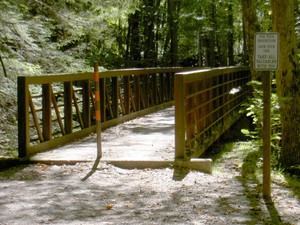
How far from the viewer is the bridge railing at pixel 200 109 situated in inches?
305

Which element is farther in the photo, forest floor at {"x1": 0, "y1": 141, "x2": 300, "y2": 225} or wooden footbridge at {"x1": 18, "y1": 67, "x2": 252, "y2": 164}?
wooden footbridge at {"x1": 18, "y1": 67, "x2": 252, "y2": 164}

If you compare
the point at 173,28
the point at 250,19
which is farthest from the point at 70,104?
the point at 173,28

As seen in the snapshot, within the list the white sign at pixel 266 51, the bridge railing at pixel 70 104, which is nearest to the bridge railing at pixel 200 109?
the white sign at pixel 266 51

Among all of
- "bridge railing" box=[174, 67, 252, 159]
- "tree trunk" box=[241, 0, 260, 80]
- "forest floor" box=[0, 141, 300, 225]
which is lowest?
"forest floor" box=[0, 141, 300, 225]

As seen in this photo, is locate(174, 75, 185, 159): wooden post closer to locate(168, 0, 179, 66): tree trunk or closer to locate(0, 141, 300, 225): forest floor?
locate(0, 141, 300, 225): forest floor

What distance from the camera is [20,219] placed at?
5172 millimetres

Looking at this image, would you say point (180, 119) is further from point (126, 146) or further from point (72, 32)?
point (72, 32)

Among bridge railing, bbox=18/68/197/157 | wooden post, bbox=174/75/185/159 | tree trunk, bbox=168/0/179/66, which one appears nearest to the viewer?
wooden post, bbox=174/75/185/159

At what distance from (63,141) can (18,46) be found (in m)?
3.19

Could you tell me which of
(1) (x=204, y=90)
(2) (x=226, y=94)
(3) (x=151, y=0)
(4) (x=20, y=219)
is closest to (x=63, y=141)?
(1) (x=204, y=90)

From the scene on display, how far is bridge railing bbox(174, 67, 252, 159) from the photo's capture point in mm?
7750

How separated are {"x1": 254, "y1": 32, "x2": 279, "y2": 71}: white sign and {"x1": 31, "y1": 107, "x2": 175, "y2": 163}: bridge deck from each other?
229cm

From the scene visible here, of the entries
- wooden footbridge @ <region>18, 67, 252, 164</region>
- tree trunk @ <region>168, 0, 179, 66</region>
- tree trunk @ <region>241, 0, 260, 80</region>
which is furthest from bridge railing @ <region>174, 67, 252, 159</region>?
tree trunk @ <region>168, 0, 179, 66</region>

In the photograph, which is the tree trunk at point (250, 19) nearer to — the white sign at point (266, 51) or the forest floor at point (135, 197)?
the forest floor at point (135, 197)
